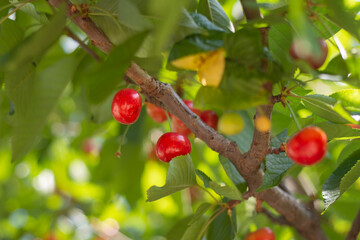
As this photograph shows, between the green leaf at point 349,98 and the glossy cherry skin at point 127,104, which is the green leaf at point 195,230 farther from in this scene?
the green leaf at point 349,98

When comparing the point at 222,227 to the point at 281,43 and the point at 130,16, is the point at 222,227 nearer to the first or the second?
the point at 281,43

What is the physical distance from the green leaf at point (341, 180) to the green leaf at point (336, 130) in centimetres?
6

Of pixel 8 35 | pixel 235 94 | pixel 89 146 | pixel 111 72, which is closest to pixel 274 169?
pixel 235 94

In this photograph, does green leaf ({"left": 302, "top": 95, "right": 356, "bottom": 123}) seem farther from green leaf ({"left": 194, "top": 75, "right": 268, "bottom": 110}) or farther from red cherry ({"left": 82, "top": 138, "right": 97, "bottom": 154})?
red cherry ({"left": 82, "top": 138, "right": 97, "bottom": 154})

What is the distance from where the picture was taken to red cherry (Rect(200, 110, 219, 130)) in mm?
1204

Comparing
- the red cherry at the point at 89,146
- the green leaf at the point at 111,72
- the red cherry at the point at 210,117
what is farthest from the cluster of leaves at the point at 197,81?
the red cherry at the point at 89,146

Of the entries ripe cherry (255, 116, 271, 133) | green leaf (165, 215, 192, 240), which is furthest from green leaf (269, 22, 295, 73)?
green leaf (165, 215, 192, 240)

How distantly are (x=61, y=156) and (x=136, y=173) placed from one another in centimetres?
103

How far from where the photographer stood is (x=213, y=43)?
25.0 inches

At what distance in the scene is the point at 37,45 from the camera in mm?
591

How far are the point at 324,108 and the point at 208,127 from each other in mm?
268

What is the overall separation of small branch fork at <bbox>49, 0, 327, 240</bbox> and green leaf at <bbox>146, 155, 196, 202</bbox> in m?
0.07

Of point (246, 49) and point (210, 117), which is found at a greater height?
point (246, 49)

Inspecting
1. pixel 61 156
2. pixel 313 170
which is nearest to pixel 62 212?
pixel 61 156
